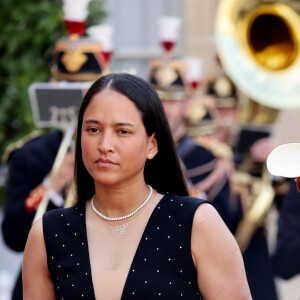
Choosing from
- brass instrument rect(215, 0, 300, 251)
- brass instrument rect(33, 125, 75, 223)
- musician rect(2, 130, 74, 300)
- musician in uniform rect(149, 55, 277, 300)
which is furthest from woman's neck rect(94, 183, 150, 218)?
brass instrument rect(215, 0, 300, 251)

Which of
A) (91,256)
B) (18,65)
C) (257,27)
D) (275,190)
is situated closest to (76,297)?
(91,256)

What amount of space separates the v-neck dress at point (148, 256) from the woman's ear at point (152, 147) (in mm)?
135

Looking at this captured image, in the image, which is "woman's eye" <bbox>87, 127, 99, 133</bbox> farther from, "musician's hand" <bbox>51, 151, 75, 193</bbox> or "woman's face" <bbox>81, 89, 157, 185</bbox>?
"musician's hand" <bbox>51, 151, 75, 193</bbox>

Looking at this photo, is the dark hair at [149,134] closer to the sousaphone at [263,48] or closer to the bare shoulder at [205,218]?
the bare shoulder at [205,218]

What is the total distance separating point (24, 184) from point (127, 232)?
7.25 ft

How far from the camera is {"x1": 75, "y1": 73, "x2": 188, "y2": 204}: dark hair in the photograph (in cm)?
296

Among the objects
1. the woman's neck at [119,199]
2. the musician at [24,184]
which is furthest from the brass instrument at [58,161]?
the woman's neck at [119,199]

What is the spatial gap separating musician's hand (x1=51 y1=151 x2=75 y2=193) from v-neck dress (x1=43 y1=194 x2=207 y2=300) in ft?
5.13

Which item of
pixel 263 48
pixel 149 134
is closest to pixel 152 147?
pixel 149 134

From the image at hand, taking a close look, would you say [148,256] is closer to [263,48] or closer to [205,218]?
[205,218]

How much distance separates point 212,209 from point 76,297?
439 millimetres

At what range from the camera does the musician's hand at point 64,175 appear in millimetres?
4633

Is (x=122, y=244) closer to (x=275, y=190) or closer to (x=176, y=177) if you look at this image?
(x=176, y=177)

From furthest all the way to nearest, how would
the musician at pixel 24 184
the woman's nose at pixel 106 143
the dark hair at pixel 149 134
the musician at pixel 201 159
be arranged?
A: the musician at pixel 201 159, the musician at pixel 24 184, the dark hair at pixel 149 134, the woman's nose at pixel 106 143
